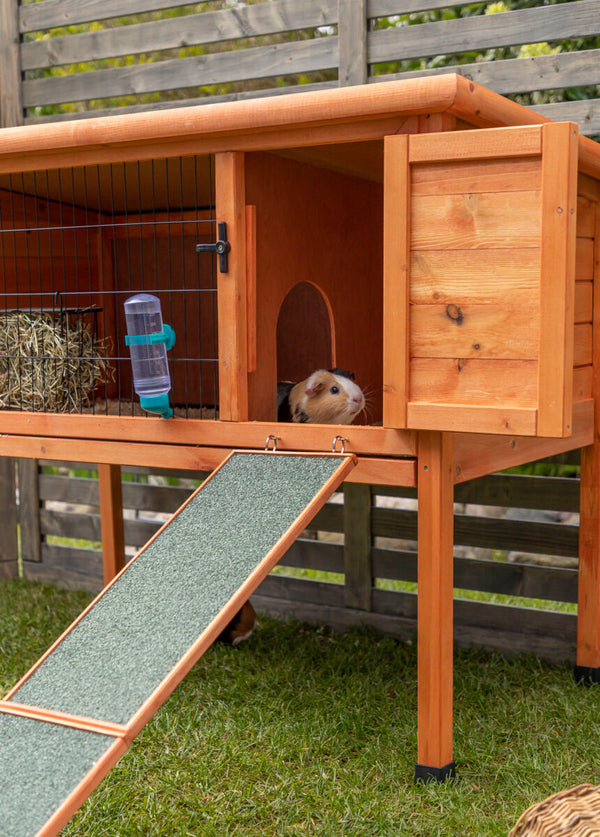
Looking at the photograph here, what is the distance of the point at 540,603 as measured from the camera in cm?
473

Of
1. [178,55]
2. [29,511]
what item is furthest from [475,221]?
[178,55]

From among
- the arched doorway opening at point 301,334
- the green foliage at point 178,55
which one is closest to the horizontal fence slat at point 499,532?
the arched doorway opening at point 301,334

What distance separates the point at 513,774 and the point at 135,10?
361 centimetres

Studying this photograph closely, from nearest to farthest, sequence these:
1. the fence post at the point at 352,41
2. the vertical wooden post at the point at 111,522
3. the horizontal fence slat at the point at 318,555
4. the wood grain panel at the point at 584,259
→ 1. the wood grain panel at the point at 584,259
2. the fence post at the point at 352,41
3. the vertical wooden post at the point at 111,522
4. the horizontal fence slat at the point at 318,555

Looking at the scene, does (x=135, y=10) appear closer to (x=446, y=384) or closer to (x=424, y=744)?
(x=446, y=384)

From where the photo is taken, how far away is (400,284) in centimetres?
239

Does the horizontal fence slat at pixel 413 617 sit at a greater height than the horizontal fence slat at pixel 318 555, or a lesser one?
lesser

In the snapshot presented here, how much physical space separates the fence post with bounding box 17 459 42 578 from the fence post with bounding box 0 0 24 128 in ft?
5.93

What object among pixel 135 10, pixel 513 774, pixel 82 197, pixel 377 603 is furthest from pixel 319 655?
pixel 135 10

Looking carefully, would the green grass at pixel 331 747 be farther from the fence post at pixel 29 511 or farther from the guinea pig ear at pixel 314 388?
the fence post at pixel 29 511

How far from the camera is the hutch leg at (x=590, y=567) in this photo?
3.47 meters

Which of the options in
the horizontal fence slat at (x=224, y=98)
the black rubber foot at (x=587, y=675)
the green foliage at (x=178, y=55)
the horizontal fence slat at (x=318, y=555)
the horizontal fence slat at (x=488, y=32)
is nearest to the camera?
the horizontal fence slat at (x=488, y=32)

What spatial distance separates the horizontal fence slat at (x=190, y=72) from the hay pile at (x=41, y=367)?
137 centimetres

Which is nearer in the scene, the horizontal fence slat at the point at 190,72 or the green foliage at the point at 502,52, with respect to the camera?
the horizontal fence slat at the point at 190,72
